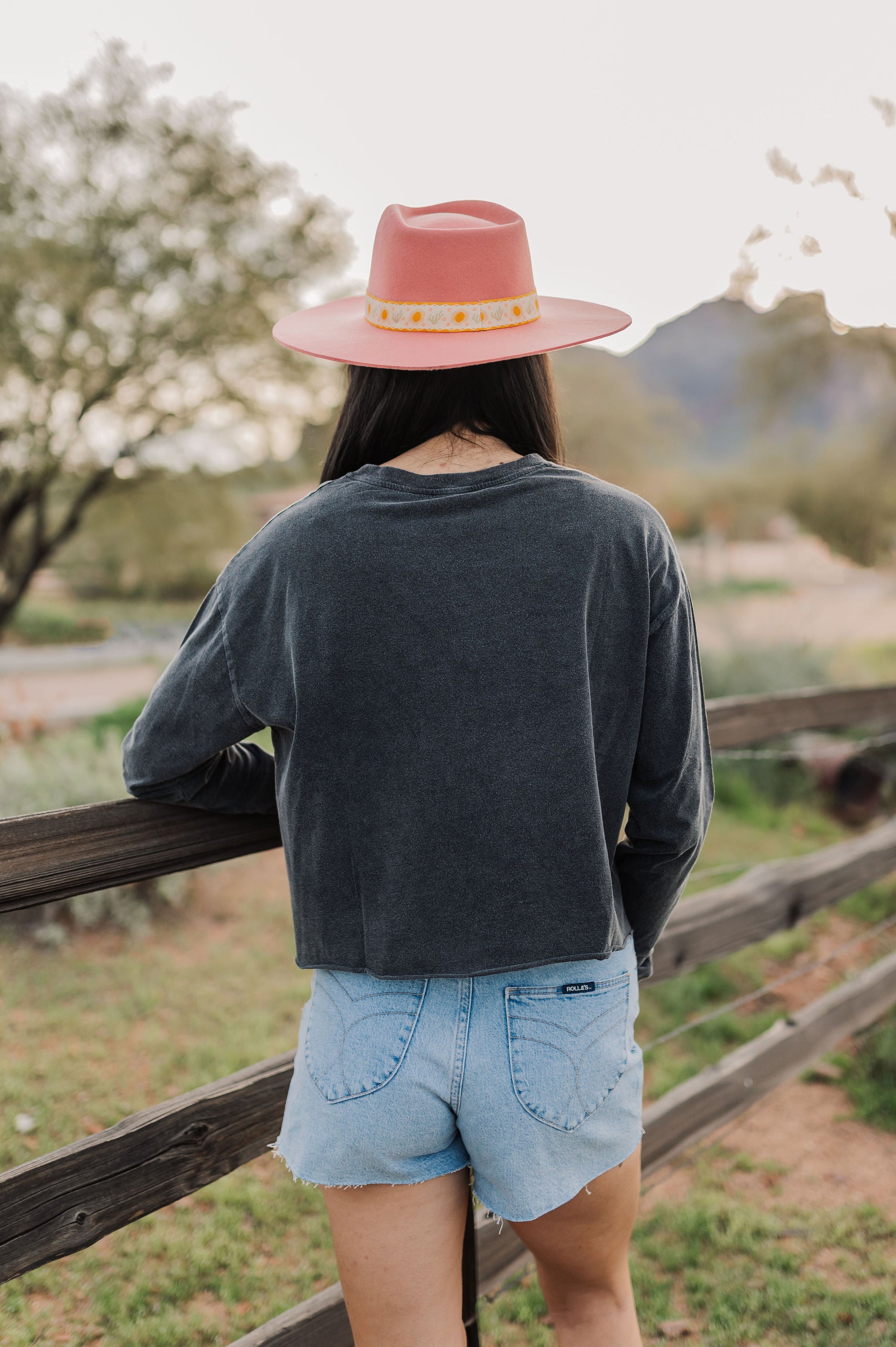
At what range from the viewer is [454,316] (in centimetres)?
115

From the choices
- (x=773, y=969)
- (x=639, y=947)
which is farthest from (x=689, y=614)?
(x=773, y=969)

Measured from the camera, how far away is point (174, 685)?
115cm

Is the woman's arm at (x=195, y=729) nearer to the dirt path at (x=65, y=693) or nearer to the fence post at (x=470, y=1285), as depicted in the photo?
the fence post at (x=470, y=1285)

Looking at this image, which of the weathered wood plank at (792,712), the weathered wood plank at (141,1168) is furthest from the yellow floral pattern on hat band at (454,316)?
the weathered wood plank at (792,712)

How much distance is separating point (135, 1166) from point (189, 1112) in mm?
107

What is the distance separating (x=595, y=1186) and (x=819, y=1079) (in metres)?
2.57

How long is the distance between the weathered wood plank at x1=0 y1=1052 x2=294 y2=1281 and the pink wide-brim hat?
1.14 metres

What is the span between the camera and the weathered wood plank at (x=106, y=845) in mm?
1191

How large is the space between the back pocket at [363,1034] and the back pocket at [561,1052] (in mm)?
120

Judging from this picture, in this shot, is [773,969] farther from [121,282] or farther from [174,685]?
[121,282]

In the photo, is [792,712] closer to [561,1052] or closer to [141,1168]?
[561,1052]

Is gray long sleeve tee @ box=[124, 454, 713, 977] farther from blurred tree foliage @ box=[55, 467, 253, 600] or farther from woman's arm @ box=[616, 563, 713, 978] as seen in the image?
blurred tree foliage @ box=[55, 467, 253, 600]

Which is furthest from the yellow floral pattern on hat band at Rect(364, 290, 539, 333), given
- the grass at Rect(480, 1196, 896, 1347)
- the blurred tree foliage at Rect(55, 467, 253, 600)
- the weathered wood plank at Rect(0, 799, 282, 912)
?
the blurred tree foliage at Rect(55, 467, 253, 600)

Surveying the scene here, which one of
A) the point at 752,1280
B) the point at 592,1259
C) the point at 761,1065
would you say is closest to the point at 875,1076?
the point at 761,1065
